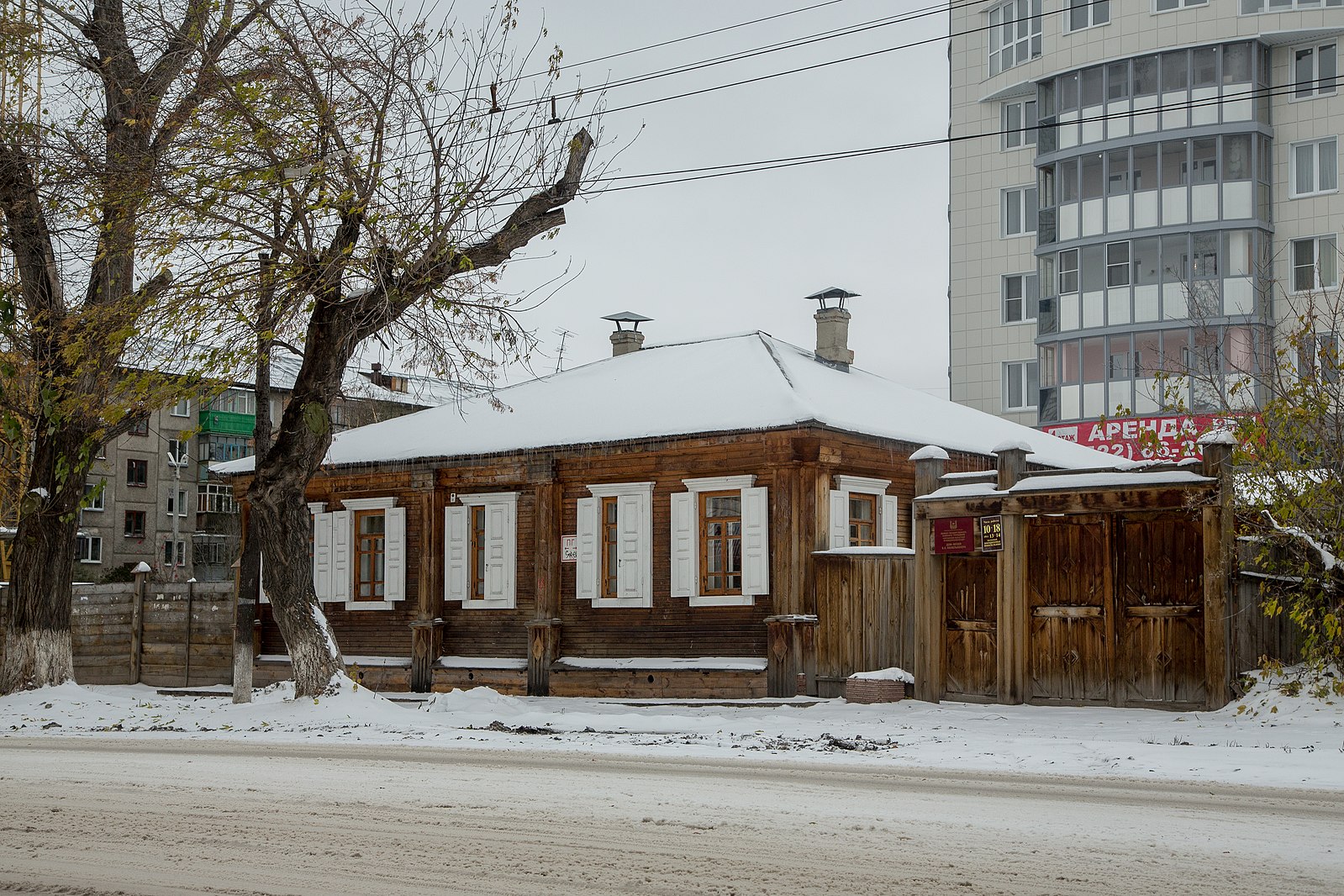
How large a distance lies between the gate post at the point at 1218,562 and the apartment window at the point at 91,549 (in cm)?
5749

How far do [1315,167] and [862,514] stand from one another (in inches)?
955

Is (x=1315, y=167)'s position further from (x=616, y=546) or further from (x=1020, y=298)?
(x=616, y=546)

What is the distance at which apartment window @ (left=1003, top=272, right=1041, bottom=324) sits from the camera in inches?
1741

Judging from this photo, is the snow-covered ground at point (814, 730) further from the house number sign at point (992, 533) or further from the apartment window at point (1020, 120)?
the apartment window at point (1020, 120)

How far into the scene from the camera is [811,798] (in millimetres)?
9469

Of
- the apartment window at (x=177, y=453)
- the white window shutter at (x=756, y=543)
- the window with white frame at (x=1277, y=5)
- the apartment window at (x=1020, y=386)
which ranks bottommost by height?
the white window shutter at (x=756, y=543)


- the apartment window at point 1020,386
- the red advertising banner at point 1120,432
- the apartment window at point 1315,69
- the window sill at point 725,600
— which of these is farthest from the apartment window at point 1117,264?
the window sill at point 725,600

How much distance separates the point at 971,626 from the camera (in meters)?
16.6

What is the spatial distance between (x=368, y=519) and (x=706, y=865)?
18.4 m

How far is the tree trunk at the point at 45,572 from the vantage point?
20.1 metres

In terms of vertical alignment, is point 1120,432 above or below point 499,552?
above

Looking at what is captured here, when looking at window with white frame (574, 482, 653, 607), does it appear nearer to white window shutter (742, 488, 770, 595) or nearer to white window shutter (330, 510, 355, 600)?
white window shutter (742, 488, 770, 595)

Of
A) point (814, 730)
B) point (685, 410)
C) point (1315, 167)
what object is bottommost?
point (814, 730)

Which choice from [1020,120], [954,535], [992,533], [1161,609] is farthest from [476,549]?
[1020,120]
